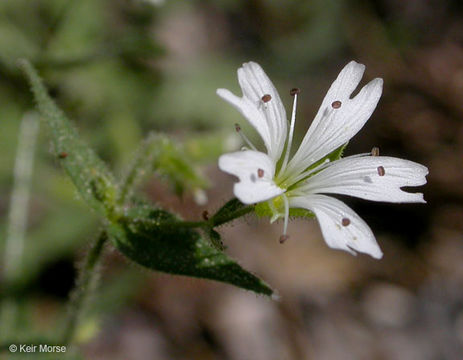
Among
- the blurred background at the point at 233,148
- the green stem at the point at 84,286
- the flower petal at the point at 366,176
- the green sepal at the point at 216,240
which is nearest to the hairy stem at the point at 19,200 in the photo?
the blurred background at the point at 233,148

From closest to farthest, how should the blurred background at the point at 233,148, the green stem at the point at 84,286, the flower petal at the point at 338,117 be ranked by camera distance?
the flower petal at the point at 338,117 < the green stem at the point at 84,286 < the blurred background at the point at 233,148

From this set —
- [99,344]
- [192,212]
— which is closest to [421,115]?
[192,212]

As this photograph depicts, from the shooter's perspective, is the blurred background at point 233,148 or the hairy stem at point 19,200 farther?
the blurred background at point 233,148

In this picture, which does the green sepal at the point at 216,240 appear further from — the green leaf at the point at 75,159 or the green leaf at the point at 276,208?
the green leaf at the point at 75,159

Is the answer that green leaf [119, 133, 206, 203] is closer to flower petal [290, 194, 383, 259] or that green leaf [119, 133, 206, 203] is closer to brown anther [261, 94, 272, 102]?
brown anther [261, 94, 272, 102]

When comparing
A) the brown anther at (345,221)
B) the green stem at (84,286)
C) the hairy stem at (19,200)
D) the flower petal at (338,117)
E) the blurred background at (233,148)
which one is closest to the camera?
the brown anther at (345,221)

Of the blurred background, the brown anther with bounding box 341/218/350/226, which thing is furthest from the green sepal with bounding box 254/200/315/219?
the blurred background
